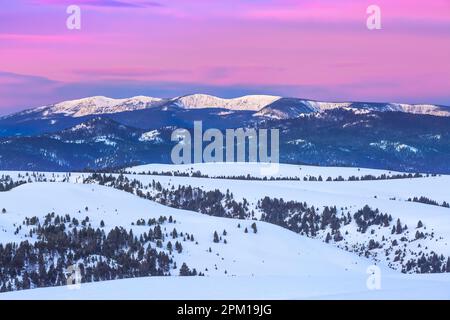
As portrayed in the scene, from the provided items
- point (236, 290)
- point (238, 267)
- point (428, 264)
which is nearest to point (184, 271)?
point (238, 267)

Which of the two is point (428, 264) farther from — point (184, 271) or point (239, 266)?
point (184, 271)

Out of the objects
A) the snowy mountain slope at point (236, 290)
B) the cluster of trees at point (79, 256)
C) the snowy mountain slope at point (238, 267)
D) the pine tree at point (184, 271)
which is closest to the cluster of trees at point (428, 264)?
the snowy mountain slope at point (238, 267)

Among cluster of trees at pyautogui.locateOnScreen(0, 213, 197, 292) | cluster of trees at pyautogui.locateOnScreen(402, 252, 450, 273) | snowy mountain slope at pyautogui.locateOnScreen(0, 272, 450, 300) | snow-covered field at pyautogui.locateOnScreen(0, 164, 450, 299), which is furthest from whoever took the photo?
cluster of trees at pyautogui.locateOnScreen(402, 252, 450, 273)

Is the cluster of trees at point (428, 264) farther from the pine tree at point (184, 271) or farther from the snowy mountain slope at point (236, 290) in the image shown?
the snowy mountain slope at point (236, 290)

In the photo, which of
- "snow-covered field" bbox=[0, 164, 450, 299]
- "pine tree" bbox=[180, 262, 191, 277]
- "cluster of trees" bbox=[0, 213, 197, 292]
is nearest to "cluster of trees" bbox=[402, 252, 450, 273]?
"snow-covered field" bbox=[0, 164, 450, 299]

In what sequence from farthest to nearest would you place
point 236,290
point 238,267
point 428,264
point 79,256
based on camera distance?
point 428,264 → point 238,267 → point 79,256 → point 236,290

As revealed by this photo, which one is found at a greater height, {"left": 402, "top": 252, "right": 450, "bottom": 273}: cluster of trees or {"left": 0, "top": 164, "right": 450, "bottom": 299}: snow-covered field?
{"left": 0, "top": 164, "right": 450, "bottom": 299}: snow-covered field

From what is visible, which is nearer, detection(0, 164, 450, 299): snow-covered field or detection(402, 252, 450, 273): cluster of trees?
detection(0, 164, 450, 299): snow-covered field

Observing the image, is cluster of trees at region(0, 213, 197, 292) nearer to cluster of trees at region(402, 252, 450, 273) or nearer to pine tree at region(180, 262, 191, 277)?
pine tree at region(180, 262, 191, 277)
